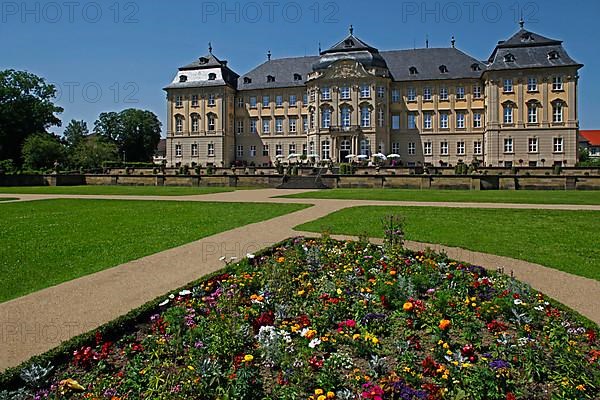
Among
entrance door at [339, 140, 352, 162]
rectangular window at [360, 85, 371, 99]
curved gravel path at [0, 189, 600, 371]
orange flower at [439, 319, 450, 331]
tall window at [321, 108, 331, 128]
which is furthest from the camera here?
tall window at [321, 108, 331, 128]

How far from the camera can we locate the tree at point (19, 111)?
72750mm

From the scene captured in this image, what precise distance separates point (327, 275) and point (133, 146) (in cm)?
9480

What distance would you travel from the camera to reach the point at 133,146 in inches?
3775

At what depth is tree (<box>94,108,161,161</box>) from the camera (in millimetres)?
94438

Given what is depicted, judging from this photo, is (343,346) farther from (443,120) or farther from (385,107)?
(443,120)

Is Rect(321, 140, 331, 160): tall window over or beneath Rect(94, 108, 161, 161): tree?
beneath

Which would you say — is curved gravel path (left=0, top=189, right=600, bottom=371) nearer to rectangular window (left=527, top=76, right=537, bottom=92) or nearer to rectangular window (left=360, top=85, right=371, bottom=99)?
rectangular window (left=360, top=85, right=371, bottom=99)

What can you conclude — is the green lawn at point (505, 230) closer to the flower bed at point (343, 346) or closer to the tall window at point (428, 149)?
the flower bed at point (343, 346)

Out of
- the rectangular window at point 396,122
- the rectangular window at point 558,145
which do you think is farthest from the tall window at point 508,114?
the rectangular window at point 396,122

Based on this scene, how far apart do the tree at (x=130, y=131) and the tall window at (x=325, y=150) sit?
42.5 meters

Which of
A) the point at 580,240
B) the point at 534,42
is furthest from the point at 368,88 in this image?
the point at 580,240

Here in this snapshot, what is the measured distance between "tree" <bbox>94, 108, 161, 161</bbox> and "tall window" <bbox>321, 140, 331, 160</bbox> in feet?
139

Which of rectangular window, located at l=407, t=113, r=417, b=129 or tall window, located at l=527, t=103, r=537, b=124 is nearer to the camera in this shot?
tall window, located at l=527, t=103, r=537, b=124

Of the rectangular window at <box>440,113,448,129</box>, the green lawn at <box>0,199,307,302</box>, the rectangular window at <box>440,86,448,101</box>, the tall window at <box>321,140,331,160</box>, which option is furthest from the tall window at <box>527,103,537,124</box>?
the green lawn at <box>0,199,307,302</box>
